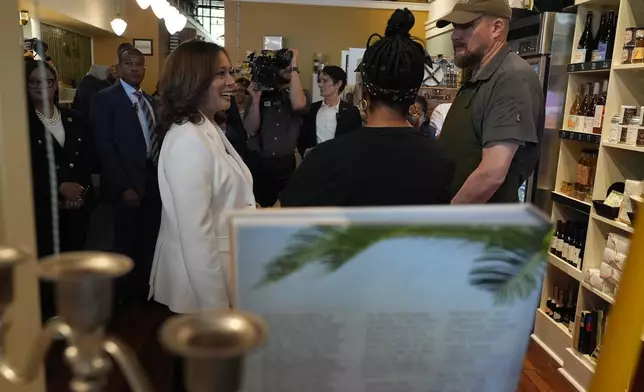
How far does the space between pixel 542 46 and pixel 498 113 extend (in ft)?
4.34

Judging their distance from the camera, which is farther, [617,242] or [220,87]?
[617,242]

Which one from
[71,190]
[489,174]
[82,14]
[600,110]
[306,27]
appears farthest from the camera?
[306,27]

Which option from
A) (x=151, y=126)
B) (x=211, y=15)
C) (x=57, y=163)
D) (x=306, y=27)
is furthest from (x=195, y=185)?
(x=211, y=15)

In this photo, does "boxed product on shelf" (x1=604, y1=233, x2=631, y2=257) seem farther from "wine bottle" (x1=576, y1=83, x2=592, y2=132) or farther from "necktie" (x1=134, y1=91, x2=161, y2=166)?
"necktie" (x1=134, y1=91, x2=161, y2=166)

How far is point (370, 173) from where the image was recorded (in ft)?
3.51

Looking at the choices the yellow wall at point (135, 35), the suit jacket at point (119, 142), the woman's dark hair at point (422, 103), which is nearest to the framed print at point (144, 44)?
the yellow wall at point (135, 35)

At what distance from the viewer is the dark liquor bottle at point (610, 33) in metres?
2.55

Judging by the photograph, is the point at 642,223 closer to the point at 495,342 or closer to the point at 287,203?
the point at 495,342

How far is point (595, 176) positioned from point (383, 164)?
6.27 feet

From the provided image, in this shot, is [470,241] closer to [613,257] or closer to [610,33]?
[613,257]

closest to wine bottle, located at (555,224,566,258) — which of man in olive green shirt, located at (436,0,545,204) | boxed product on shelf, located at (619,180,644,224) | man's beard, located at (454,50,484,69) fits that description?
boxed product on shelf, located at (619,180,644,224)

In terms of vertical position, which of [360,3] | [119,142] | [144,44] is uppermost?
[360,3]

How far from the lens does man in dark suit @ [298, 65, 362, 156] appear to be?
3.64 m

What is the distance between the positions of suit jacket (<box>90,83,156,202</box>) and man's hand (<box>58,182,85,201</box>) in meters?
0.52
